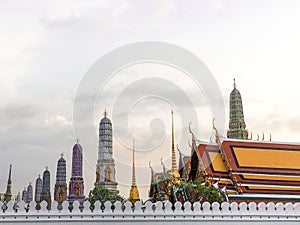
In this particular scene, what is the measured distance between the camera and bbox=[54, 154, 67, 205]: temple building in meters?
50.2

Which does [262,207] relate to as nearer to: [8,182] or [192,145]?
[192,145]

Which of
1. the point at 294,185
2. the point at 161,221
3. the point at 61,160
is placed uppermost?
the point at 61,160

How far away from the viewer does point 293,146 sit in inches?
919

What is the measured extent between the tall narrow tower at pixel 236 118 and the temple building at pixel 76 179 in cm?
1689

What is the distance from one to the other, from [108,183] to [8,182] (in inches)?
636

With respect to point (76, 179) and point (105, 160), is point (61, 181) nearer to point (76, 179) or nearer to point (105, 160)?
point (76, 179)

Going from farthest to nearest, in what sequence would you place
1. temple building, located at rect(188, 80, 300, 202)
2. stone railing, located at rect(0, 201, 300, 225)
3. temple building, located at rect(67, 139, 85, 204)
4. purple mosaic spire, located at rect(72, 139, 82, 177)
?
1. purple mosaic spire, located at rect(72, 139, 82, 177)
2. temple building, located at rect(67, 139, 85, 204)
3. temple building, located at rect(188, 80, 300, 202)
4. stone railing, located at rect(0, 201, 300, 225)

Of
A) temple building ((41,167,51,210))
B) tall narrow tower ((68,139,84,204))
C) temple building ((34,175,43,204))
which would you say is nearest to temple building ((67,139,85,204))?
tall narrow tower ((68,139,84,204))

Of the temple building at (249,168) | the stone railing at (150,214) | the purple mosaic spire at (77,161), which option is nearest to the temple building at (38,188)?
the purple mosaic spire at (77,161)

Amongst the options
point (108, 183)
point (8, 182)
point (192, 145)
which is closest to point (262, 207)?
point (192, 145)

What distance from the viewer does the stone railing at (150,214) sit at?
37.0ft

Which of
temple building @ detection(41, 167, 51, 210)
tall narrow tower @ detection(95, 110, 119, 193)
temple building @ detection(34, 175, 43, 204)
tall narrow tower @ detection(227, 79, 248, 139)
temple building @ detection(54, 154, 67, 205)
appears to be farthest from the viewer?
temple building @ detection(34, 175, 43, 204)

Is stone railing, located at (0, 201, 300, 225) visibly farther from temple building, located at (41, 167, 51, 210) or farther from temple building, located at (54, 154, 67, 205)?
temple building, located at (41, 167, 51, 210)

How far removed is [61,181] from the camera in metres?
51.8
